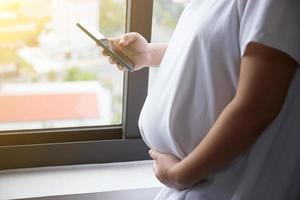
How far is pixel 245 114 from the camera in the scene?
774 millimetres

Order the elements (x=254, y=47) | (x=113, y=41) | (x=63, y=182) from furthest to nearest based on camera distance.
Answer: (x=63, y=182)
(x=113, y=41)
(x=254, y=47)

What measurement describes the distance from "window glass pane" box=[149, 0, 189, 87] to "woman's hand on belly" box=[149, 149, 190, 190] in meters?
0.37

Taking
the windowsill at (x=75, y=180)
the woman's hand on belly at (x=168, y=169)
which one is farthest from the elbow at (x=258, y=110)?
the windowsill at (x=75, y=180)

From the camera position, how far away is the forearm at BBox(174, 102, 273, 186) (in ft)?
2.56

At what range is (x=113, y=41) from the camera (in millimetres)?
1034

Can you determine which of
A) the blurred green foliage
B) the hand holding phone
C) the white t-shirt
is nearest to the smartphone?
the hand holding phone

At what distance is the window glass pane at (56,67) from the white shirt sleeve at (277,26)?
20.2 inches

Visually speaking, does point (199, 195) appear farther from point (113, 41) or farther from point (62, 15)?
point (62, 15)

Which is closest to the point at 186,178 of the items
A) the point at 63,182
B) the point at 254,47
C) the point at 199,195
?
the point at 199,195

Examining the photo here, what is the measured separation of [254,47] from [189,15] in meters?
0.19

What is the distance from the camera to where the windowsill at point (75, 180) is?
113 cm

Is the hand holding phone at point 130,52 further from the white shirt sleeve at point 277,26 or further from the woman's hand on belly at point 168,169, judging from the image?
the white shirt sleeve at point 277,26

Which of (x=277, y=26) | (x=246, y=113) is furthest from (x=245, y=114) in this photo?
(x=277, y=26)

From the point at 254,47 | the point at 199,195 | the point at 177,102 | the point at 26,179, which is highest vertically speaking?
the point at 254,47
